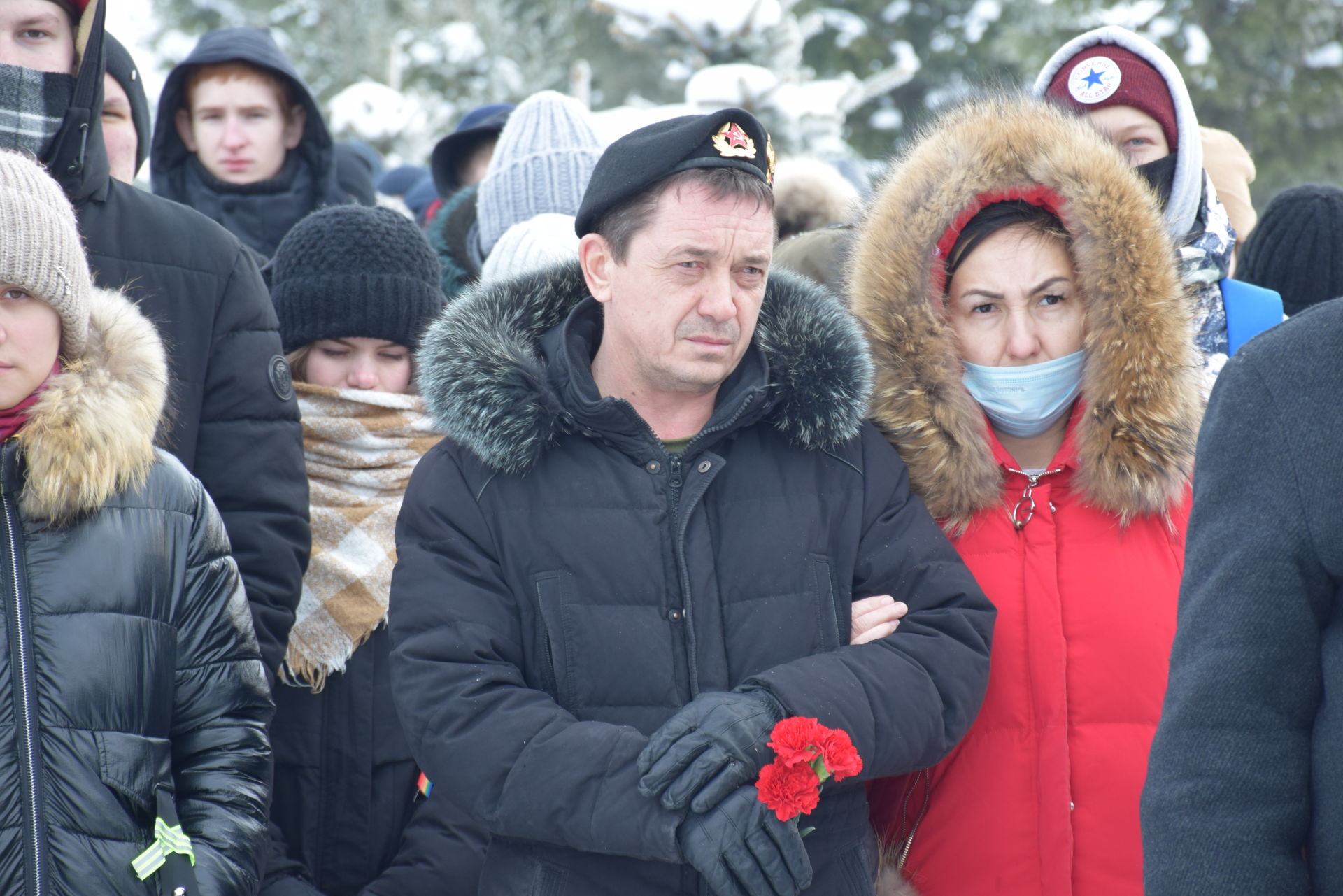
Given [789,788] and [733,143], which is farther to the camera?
[733,143]

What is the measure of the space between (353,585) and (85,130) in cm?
121

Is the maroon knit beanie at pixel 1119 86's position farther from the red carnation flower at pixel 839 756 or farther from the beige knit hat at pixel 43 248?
the beige knit hat at pixel 43 248

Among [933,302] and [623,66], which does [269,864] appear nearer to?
[933,302]

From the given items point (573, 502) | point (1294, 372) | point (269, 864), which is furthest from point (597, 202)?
point (269, 864)

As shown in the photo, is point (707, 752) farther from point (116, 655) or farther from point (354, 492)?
point (354, 492)

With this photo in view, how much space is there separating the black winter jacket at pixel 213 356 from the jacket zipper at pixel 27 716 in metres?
0.72

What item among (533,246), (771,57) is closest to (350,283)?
(533,246)

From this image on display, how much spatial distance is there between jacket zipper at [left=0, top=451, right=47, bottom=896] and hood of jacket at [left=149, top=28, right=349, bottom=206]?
105 inches

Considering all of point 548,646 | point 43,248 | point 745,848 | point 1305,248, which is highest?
point 43,248

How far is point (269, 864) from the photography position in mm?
2773

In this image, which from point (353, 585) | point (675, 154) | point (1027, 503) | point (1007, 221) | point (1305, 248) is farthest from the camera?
point (1305, 248)

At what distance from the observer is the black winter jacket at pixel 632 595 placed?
2143 mm

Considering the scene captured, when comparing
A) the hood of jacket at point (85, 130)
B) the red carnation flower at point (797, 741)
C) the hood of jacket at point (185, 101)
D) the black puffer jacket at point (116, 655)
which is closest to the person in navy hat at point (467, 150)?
the hood of jacket at point (185, 101)

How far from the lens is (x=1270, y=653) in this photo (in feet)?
5.03
